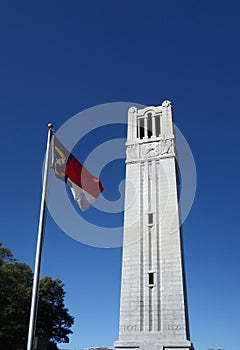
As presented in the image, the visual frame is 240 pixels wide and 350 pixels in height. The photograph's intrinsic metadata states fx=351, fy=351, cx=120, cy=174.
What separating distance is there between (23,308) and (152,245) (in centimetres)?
1909

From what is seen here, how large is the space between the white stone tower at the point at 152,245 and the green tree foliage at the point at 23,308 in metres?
11.5

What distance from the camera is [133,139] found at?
43031 mm

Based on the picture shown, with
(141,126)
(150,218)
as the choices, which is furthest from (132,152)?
(150,218)

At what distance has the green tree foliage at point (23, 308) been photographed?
39969 mm

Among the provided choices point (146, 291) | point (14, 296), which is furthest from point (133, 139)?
point (14, 296)

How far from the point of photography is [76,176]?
20406mm

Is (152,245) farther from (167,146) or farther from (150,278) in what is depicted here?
(167,146)

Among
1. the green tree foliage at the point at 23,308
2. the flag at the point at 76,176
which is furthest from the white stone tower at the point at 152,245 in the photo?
the flag at the point at 76,176

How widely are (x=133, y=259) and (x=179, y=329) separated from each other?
7.88m

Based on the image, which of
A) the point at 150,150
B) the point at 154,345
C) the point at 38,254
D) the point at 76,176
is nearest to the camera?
the point at 38,254

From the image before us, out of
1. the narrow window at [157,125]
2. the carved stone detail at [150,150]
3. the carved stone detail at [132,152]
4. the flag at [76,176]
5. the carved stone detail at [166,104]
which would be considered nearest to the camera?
the flag at [76,176]


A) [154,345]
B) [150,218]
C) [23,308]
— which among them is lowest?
[154,345]

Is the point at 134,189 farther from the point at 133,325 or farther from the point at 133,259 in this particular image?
the point at 133,325

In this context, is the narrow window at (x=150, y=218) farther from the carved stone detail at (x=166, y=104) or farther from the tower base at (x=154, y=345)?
the carved stone detail at (x=166, y=104)
